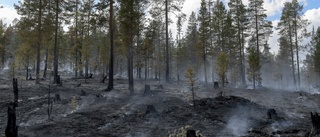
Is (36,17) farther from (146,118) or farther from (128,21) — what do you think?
(146,118)

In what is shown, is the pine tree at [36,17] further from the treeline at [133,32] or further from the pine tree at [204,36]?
the pine tree at [204,36]

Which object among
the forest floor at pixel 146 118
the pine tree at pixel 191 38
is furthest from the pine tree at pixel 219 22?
the forest floor at pixel 146 118

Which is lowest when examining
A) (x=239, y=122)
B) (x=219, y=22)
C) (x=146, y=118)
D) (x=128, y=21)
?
(x=239, y=122)

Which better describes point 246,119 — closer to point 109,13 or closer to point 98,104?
point 98,104

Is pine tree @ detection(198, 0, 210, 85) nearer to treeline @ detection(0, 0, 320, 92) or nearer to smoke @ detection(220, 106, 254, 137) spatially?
treeline @ detection(0, 0, 320, 92)

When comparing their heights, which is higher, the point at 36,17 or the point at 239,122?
the point at 36,17

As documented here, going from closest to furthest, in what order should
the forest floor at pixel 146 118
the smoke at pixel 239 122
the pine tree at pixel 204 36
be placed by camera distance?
the forest floor at pixel 146 118
the smoke at pixel 239 122
the pine tree at pixel 204 36

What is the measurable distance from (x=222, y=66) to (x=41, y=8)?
1916 cm

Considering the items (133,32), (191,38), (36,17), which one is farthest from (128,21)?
(191,38)

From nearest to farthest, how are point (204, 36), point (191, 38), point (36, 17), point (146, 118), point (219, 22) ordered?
point (146, 118) < point (36, 17) < point (204, 36) < point (219, 22) < point (191, 38)

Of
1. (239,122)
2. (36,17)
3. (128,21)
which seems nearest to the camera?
(239,122)

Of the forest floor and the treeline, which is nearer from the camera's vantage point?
the forest floor

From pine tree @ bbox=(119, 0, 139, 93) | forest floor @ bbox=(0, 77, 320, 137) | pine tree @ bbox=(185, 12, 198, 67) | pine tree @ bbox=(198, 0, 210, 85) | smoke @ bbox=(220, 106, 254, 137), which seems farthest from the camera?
pine tree @ bbox=(185, 12, 198, 67)

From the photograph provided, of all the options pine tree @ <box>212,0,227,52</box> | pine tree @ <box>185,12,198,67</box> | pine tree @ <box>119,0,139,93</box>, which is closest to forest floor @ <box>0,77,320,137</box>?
Answer: pine tree @ <box>119,0,139,93</box>
